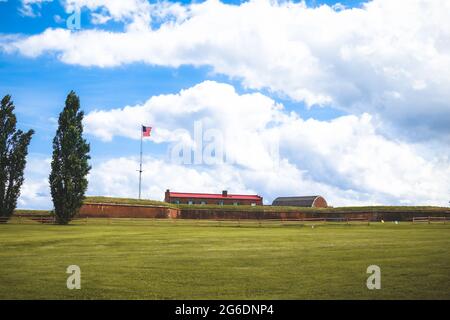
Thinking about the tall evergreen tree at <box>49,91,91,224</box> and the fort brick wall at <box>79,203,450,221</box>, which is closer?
the tall evergreen tree at <box>49,91,91,224</box>

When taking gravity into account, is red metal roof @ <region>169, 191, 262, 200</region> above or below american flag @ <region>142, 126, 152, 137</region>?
below

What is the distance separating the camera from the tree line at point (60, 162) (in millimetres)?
46469

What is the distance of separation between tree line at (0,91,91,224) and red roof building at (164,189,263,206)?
50.0 meters

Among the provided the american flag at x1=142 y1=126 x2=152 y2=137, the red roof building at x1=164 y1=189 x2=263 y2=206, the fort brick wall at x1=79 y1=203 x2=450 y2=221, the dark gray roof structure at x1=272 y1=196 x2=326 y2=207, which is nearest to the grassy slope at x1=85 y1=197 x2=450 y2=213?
Result: the fort brick wall at x1=79 y1=203 x2=450 y2=221

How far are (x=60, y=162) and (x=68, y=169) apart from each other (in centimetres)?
139

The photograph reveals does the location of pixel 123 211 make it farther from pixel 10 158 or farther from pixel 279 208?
pixel 279 208

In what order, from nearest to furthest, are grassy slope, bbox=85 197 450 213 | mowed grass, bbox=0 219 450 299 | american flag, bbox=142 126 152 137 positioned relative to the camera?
1. mowed grass, bbox=0 219 450 299
2. american flag, bbox=142 126 152 137
3. grassy slope, bbox=85 197 450 213

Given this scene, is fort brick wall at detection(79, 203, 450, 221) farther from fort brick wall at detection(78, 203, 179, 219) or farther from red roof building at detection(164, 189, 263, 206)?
red roof building at detection(164, 189, 263, 206)

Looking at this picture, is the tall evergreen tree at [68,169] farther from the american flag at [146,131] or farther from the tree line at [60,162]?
the american flag at [146,131]

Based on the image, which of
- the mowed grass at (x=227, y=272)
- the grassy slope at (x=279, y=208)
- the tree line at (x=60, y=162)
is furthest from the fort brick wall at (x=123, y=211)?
the mowed grass at (x=227, y=272)

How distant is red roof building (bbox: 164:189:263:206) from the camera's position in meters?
97.2

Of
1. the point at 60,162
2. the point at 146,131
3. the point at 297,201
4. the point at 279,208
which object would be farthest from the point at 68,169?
the point at 297,201
